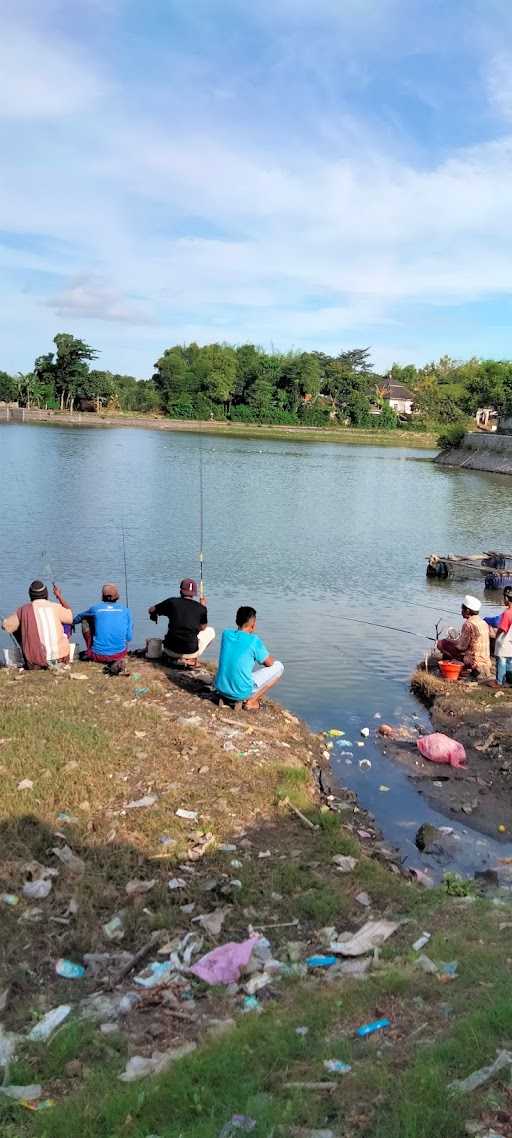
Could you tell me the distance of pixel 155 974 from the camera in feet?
19.7

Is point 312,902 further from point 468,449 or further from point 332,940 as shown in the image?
point 468,449

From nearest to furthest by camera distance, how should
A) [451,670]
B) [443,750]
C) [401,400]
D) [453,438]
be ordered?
1. [443,750]
2. [451,670]
3. [453,438]
4. [401,400]

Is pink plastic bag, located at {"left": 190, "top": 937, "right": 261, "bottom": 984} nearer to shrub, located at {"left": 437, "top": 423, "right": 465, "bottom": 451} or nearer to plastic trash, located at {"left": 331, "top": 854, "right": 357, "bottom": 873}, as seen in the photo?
plastic trash, located at {"left": 331, "top": 854, "right": 357, "bottom": 873}

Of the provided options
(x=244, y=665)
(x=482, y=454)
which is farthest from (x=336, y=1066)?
(x=482, y=454)

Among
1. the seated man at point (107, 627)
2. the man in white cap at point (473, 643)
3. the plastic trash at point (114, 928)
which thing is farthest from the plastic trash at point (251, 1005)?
the man in white cap at point (473, 643)

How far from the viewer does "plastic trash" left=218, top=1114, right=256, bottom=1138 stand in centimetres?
405

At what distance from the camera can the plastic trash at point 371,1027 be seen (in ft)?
16.3

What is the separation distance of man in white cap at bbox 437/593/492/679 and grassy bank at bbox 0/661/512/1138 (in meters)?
4.88

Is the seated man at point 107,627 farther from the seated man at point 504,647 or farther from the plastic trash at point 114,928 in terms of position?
the plastic trash at point 114,928

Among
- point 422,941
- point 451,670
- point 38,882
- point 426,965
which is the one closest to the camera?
point 426,965

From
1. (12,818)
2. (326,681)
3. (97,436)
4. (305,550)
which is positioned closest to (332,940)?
(12,818)

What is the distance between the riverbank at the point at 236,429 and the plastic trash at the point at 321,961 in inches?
4206

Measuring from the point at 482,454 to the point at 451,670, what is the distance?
84066mm

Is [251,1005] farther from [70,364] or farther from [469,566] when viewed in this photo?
[70,364]
